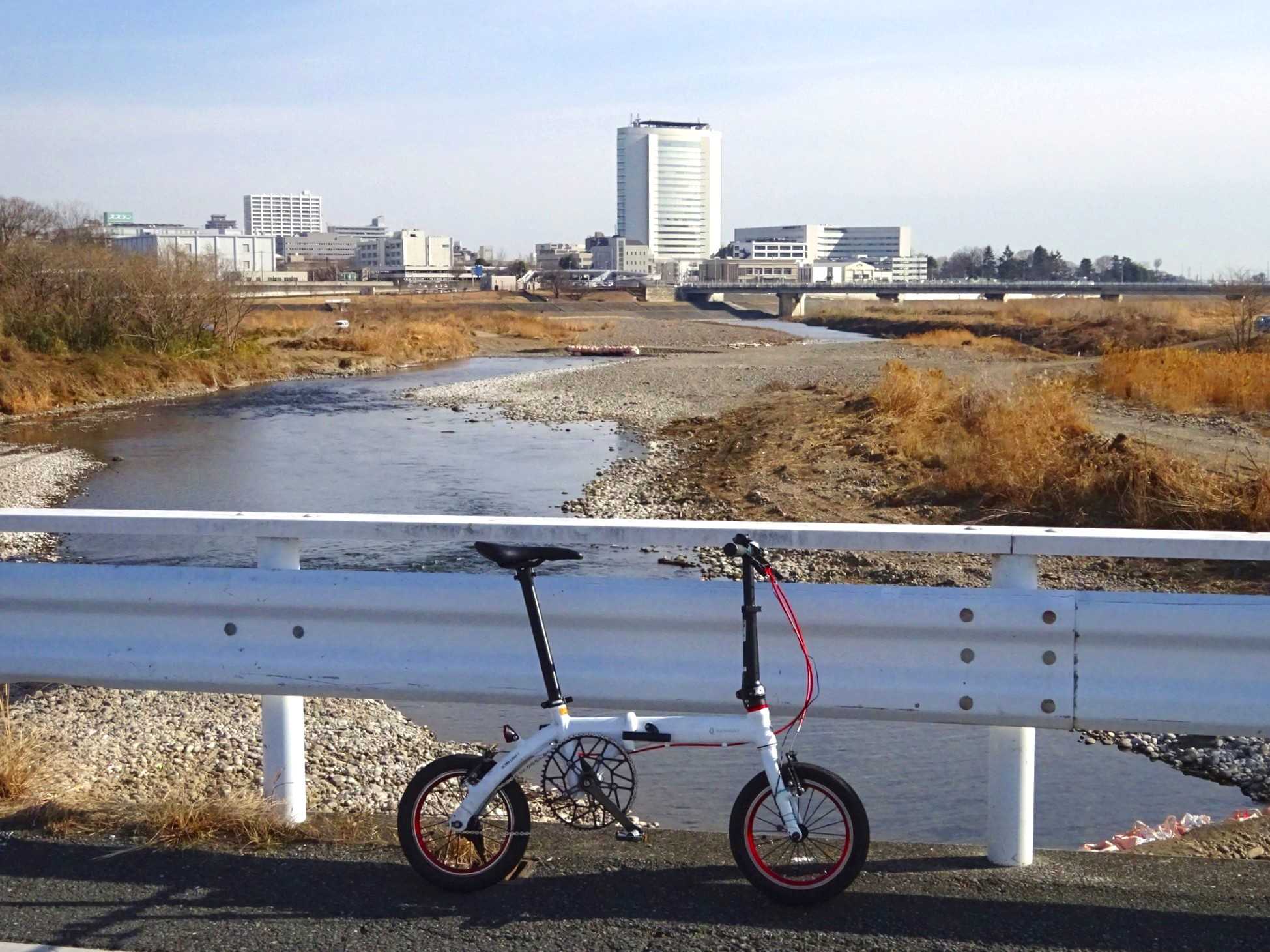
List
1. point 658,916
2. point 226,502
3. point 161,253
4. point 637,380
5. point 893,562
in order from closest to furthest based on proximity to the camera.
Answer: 1. point 658,916
2. point 893,562
3. point 226,502
4. point 637,380
5. point 161,253

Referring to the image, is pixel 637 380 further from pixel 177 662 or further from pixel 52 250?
pixel 177 662

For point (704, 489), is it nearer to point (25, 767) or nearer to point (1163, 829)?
point (1163, 829)

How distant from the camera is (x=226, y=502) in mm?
22906

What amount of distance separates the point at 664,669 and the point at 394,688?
89 centimetres

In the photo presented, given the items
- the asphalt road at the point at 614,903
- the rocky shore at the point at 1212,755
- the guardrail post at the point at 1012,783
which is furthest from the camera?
the rocky shore at the point at 1212,755

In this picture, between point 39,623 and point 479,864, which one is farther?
point 39,623

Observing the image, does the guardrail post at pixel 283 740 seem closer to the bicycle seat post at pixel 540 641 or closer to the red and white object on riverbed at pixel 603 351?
the bicycle seat post at pixel 540 641

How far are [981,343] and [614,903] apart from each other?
6919 centimetres

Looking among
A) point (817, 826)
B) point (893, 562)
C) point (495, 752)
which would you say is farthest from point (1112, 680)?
point (893, 562)

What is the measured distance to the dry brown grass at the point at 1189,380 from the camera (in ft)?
84.0

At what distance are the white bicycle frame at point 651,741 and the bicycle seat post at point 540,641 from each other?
1.5 inches

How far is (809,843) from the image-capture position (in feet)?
13.3

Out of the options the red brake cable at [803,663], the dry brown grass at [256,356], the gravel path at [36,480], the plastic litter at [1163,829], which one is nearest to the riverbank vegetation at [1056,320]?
the gravel path at [36,480]

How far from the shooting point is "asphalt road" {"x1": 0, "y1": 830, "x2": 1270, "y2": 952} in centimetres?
380
